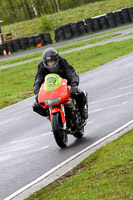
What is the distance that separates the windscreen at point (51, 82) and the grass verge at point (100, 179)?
1.54 m

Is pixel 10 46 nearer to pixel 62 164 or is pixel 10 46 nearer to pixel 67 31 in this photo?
pixel 67 31

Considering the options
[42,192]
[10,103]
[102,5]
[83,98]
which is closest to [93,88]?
[10,103]

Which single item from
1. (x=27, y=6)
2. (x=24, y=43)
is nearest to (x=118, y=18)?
(x=24, y=43)

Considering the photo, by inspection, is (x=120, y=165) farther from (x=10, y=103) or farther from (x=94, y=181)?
(x=10, y=103)

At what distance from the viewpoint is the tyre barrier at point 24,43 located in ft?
160

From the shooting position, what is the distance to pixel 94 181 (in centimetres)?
577

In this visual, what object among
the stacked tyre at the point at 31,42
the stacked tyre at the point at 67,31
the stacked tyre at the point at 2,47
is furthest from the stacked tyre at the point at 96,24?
the stacked tyre at the point at 2,47

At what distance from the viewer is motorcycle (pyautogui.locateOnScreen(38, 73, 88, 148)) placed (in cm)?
855

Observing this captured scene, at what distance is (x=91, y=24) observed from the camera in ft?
163

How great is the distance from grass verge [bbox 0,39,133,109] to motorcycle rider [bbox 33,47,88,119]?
970 centimetres

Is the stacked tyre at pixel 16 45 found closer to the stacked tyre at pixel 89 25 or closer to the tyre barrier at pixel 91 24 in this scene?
the tyre barrier at pixel 91 24

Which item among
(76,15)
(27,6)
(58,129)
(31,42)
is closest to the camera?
(58,129)

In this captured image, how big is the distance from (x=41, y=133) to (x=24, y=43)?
126 feet

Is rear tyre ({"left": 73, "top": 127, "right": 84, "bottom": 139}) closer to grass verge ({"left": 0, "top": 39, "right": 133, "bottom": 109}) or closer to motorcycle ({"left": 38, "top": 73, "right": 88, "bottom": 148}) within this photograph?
motorcycle ({"left": 38, "top": 73, "right": 88, "bottom": 148})
